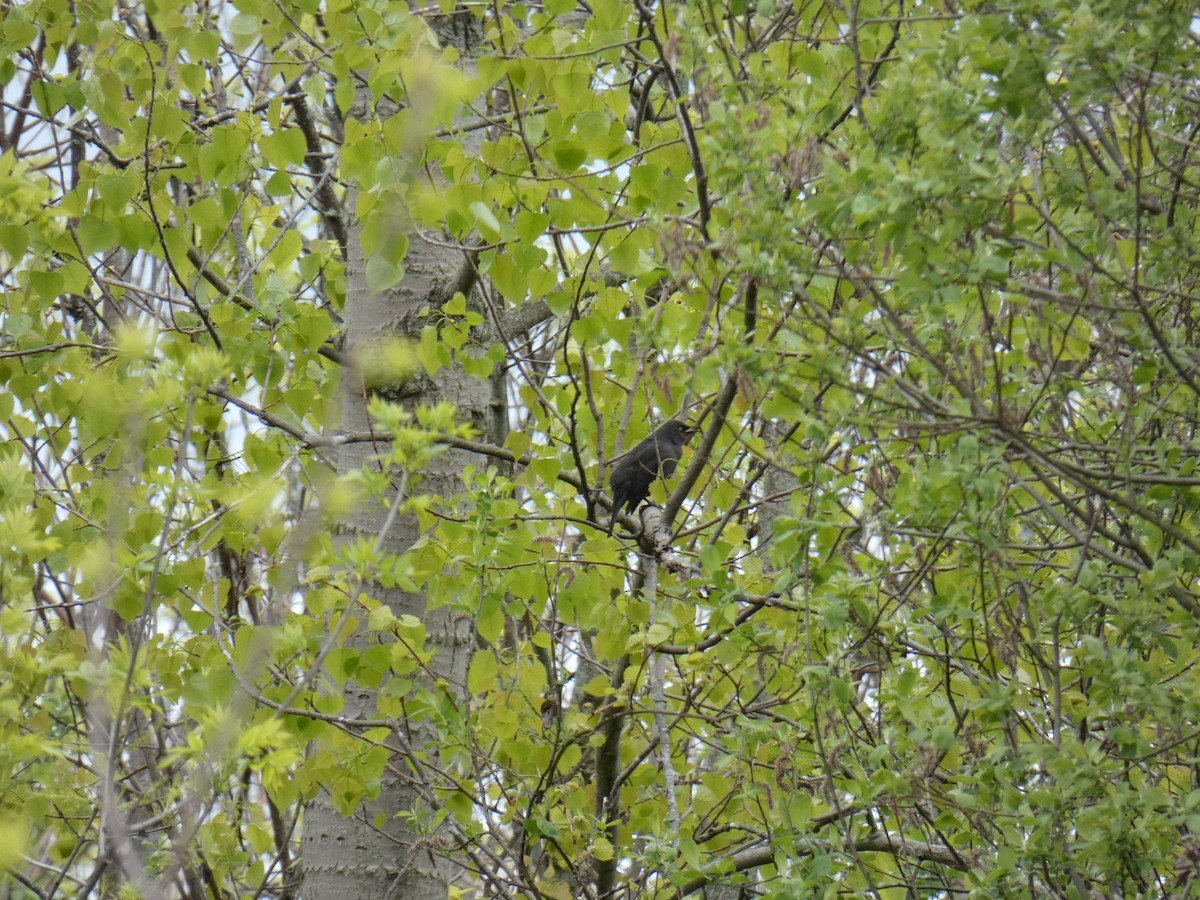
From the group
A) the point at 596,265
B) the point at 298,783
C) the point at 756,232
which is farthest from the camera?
the point at 596,265

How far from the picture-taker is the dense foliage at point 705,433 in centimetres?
231

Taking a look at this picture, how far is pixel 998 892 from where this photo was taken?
98.3 inches

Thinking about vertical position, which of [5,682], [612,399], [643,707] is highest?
[612,399]

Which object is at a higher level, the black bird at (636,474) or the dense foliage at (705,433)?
the black bird at (636,474)

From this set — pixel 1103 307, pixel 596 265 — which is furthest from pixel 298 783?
pixel 1103 307

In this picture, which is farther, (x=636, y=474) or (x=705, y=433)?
(x=636, y=474)

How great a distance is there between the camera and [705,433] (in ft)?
10.8

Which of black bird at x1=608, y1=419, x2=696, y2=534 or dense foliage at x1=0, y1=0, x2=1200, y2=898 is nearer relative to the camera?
dense foliage at x1=0, y1=0, x2=1200, y2=898

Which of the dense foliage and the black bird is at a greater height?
the black bird

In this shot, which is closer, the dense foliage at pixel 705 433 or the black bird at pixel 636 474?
the dense foliage at pixel 705 433

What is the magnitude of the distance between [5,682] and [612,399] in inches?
91.2

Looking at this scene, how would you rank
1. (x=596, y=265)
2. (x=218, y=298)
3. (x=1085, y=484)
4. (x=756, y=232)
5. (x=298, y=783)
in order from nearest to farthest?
1. (x=756, y=232)
2. (x=1085, y=484)
3. (x=298, y=783)
4. (x=218, y=298)
5. (x=596, y=265)

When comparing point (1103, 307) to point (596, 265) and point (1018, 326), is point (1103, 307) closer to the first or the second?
point (1018, 326)

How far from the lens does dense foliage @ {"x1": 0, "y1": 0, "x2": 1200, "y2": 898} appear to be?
231cm
